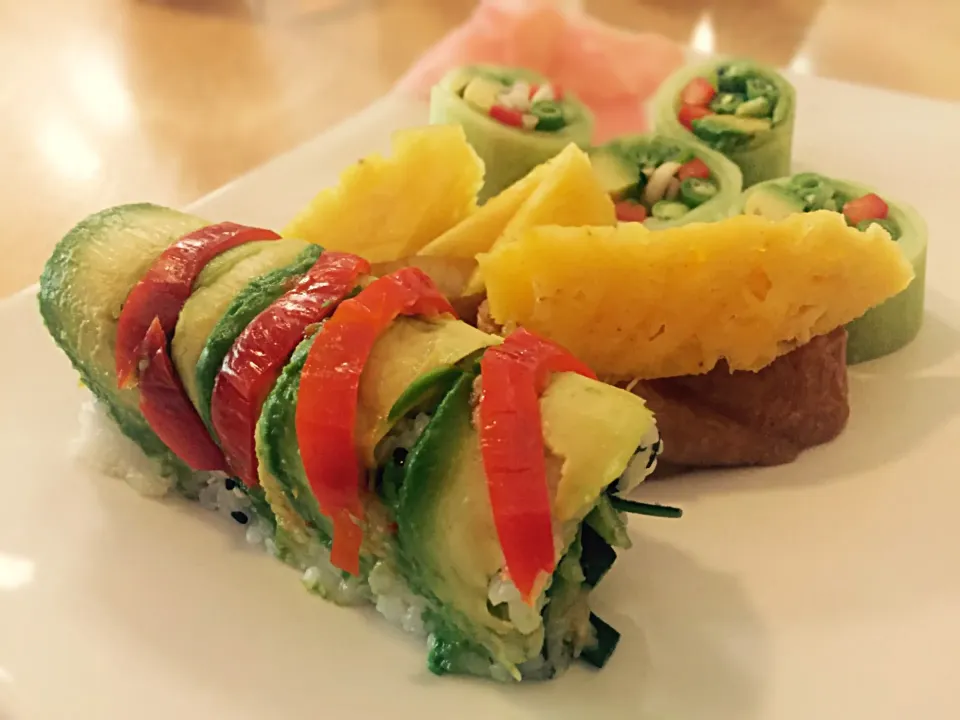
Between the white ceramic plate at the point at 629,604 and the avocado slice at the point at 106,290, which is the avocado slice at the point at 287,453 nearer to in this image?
the white ceramic plate at the point at 629,604

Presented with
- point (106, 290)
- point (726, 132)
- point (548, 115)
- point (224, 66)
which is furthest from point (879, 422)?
point (224, 66)

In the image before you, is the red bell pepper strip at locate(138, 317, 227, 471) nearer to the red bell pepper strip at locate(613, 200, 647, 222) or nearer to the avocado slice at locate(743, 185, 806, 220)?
the red bell pepper strip at locate(613, 200, 647, 222)

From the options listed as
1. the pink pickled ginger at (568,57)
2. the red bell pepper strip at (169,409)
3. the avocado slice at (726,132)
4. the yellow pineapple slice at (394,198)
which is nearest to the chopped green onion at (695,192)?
the avocado slice at (726,132)

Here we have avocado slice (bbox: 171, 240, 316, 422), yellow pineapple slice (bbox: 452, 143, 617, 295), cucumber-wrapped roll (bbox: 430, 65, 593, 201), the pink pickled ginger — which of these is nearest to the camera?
avocado slice (bbox: 171, 240, 316, 422)

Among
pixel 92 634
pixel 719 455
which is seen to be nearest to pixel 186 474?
pixel 92 634

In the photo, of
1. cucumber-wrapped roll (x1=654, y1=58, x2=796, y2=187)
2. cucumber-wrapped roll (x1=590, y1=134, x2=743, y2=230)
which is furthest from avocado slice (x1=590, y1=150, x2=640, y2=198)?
cucumber-wrapped roll (x1=654, y1=58, x2=796, y2=187)
